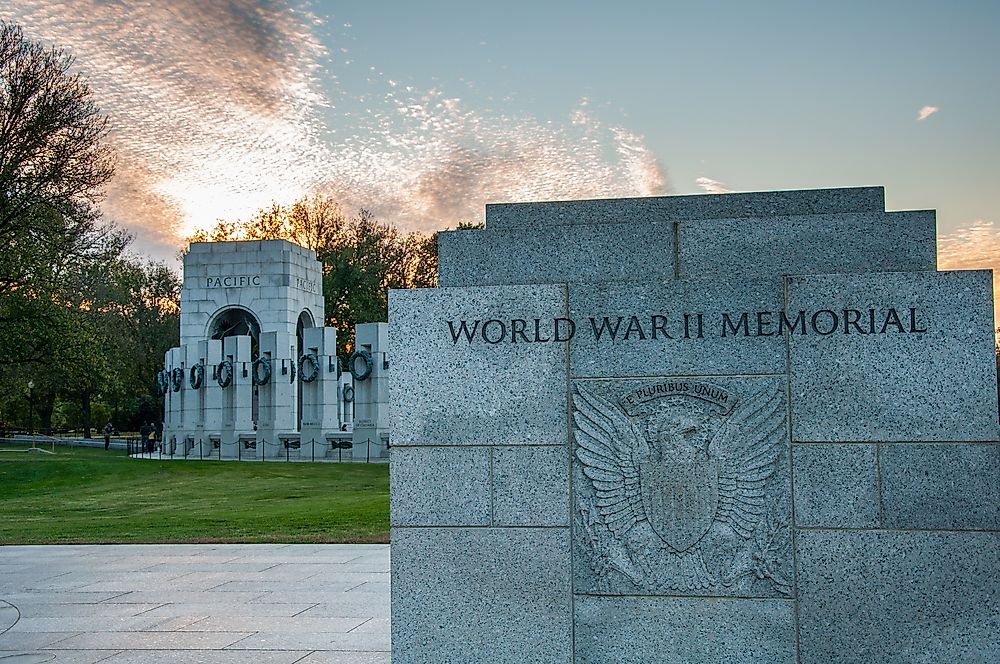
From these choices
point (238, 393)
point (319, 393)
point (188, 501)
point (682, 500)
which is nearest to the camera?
point (682, 500)

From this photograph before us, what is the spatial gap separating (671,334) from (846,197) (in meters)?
1.67

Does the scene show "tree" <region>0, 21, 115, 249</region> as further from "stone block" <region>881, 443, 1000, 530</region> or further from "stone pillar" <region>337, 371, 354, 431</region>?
"stone block" <region>881, 443, 1000, 530</region>

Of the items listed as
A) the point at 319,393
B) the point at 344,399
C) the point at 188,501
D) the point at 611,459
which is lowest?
the point at 188,501

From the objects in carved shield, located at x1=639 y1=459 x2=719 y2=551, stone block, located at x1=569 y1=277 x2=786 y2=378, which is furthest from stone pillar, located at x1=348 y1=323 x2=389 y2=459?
carved shield, located at x1=639 y1=459 x2=719 y2=551

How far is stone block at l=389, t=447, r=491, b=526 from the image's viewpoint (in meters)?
6.82

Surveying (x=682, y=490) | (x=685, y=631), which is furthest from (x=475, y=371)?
(x=685, y=631)

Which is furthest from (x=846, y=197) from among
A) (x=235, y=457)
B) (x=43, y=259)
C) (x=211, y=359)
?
(x=211, y=359)

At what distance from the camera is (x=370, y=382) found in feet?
132

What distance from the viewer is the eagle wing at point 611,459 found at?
21.8ft

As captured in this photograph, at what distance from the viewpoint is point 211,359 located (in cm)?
4641

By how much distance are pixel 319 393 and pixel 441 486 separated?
36.4 metres

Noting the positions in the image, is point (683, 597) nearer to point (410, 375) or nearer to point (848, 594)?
point (848, 594)

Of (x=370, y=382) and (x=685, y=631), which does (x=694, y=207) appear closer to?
(x=685, y=631)

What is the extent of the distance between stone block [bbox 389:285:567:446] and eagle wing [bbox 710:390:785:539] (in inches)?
43.7
